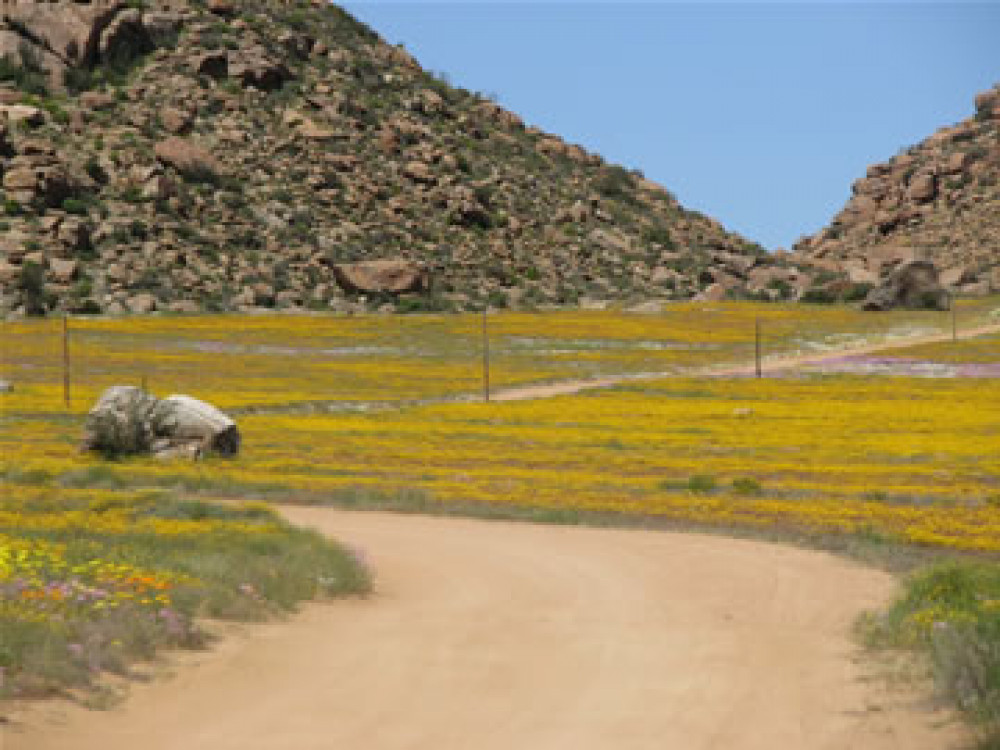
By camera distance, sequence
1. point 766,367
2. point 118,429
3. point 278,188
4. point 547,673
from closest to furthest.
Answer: point 547,673
point 118,429
point 766,367
point 278,188

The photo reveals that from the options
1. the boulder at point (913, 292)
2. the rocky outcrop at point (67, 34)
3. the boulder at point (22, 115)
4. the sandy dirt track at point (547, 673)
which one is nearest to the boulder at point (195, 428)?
the sandy dirt track at point (547, 673)

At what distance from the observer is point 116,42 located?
144875 mm

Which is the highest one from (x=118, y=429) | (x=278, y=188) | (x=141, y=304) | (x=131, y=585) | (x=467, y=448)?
(x=278, y=188)

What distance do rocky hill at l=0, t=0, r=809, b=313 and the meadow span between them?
16557 millimetres

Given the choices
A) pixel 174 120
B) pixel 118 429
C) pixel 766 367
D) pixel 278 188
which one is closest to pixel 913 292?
pixel 766 367

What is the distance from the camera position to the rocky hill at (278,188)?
390 feet

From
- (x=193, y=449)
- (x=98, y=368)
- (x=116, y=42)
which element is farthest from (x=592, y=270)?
(x=193, y=449)

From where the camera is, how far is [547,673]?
13.7 meters

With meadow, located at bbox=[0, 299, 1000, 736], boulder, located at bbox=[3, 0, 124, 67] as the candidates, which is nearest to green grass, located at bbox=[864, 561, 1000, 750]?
meadow, located at bbox=[0, 299, 1000, 736]

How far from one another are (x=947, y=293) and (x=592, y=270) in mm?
44396

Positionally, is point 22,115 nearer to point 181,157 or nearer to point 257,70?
point 181,157

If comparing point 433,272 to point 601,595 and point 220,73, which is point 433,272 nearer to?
point 220,73

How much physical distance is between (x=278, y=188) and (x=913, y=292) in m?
78.2

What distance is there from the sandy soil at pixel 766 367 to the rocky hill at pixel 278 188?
43.9 meters
